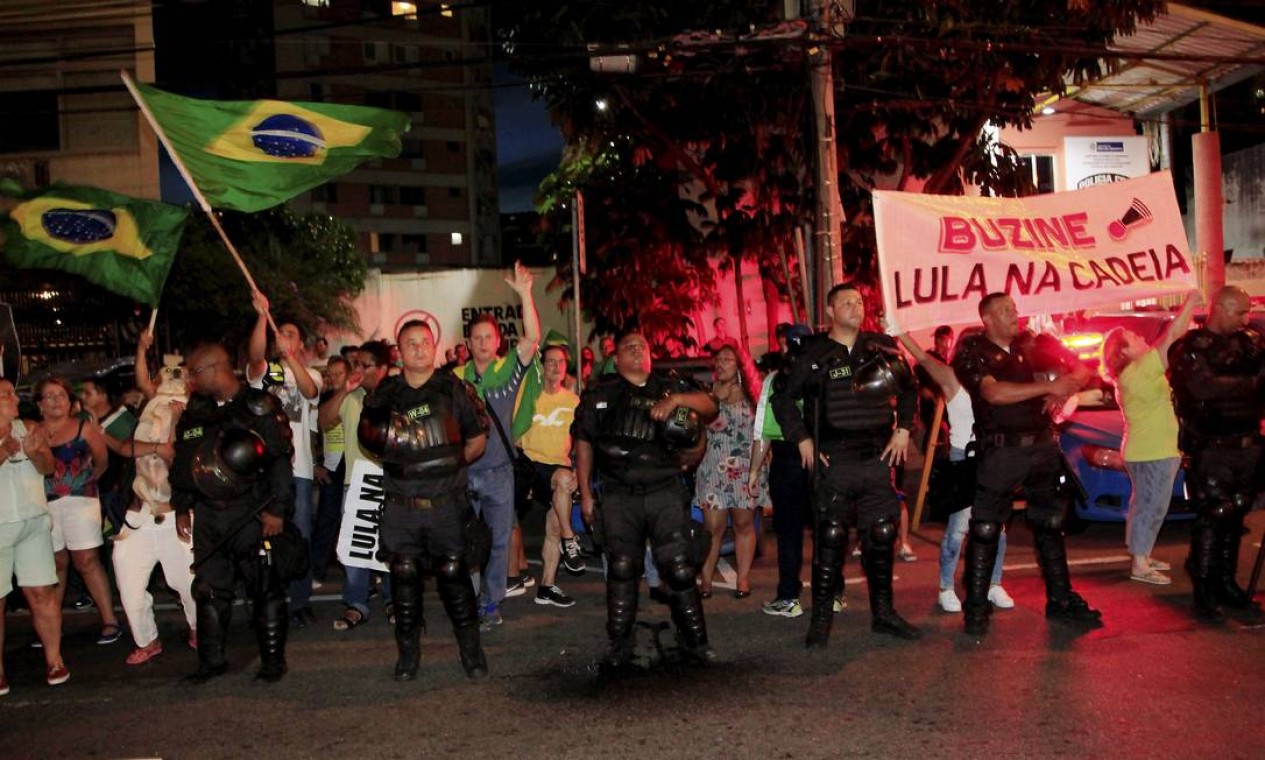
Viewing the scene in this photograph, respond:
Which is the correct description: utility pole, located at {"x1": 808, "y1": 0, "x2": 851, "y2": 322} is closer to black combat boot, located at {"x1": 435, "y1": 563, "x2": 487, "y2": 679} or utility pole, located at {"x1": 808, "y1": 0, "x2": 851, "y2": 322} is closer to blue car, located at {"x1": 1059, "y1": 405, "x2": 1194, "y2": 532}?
blue car, located at {"x1": 1059, "y1": 405, "x2": 1194, "y2": 532}

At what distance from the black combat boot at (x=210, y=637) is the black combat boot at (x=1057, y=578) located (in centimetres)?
489

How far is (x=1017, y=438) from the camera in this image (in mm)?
6910

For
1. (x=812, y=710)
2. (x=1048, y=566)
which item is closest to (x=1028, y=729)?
(x=812, y=710)

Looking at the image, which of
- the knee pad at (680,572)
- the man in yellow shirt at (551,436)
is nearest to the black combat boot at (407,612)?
the knee pad at (680,572)

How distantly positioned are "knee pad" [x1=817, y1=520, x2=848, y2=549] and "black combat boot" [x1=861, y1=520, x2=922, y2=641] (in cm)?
17

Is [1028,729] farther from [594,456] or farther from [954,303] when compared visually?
[954,303]

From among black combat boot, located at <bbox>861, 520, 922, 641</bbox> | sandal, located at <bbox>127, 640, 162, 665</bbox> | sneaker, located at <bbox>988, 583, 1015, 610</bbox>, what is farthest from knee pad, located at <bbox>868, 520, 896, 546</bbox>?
sandal, located at <bbox>127, 640, 162, 665</bbox>

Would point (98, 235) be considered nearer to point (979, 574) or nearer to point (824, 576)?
point (824, 576)

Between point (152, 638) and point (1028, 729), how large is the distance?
5.27 m

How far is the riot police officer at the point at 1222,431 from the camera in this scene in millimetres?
7113

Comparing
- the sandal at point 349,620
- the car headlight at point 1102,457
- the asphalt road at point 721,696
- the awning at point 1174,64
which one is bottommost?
the asphalt road at point 721,696

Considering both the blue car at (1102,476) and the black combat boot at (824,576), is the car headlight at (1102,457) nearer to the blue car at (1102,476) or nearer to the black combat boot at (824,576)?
the blue car at (1102,476)

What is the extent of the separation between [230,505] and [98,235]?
356 cm

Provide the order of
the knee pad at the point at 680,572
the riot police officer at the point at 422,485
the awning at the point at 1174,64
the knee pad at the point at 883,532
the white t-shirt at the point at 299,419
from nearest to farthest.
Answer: the riot police officer at the point at 422,485 < the knee pad at the point at 680,572 < the knee pad at the point at 883,532 < the white t-shirt at the point at 299,419 < the awning at the point at 1174,64
